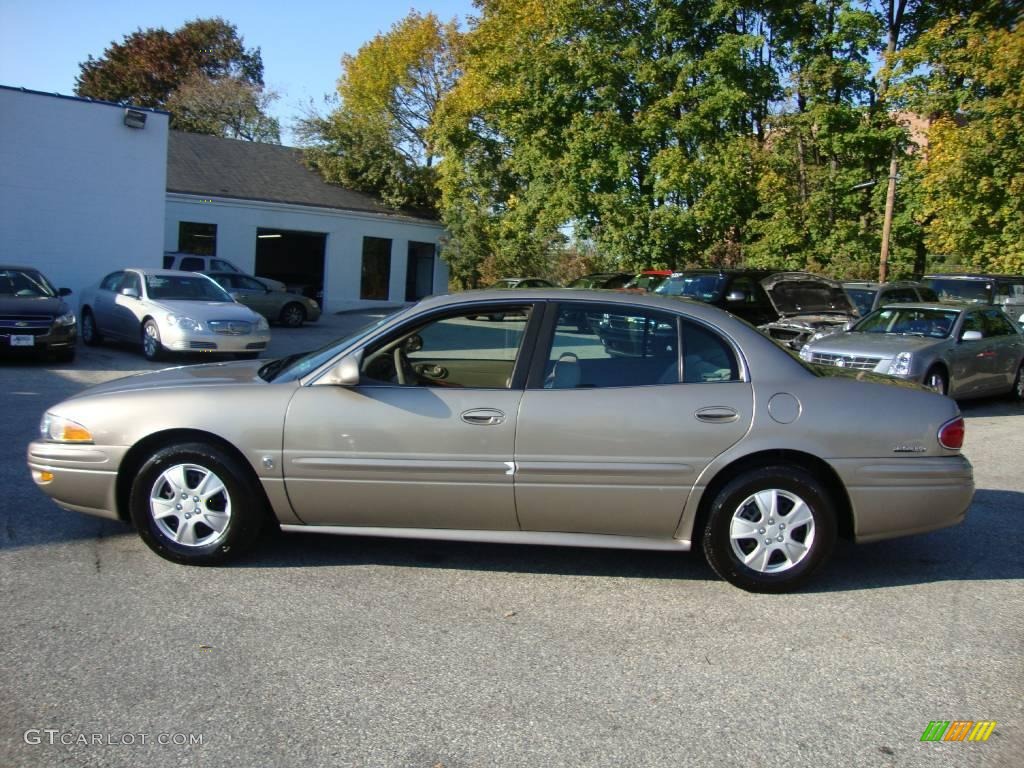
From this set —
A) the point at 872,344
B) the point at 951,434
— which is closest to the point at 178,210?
the point at 872,344

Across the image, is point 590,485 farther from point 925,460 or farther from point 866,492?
point 925,460

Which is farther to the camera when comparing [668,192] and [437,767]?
[668,192]

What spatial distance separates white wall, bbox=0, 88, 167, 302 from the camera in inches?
746

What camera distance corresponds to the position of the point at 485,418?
4820 mm

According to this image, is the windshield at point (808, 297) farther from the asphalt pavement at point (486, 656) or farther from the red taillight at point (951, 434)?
the red taillight at point (951, 434)

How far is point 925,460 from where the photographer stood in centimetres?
492

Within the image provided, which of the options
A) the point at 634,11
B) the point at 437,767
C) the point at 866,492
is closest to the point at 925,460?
the point at 866,492

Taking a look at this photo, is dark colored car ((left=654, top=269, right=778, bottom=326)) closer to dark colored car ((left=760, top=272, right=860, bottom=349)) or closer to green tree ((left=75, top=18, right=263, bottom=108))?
dark colored car ((left=760, top=272, right=860, bottom=349))

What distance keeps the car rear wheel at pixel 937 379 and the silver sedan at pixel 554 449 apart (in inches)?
274

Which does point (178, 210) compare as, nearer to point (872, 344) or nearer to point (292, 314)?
point (292, 314)

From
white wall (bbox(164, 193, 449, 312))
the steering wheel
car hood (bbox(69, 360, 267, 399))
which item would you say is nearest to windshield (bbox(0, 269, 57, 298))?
car hood (bbox(69, 360, 267, 399))

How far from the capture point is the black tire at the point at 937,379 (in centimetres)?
1156

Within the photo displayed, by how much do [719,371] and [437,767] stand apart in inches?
103

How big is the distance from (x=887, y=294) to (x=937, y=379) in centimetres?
647
